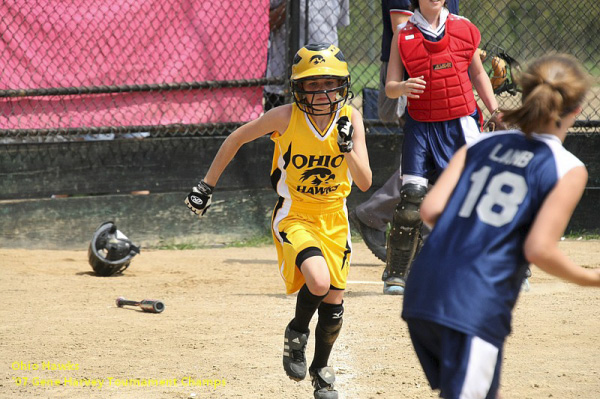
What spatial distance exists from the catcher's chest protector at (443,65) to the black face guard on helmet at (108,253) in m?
2.47

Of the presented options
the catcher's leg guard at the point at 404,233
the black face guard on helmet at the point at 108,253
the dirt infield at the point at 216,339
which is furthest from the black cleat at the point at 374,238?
the black face guard on helmet at the point at 108,253

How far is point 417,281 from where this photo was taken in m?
2.53

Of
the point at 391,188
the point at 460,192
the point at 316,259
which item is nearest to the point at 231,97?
the point at 391,188

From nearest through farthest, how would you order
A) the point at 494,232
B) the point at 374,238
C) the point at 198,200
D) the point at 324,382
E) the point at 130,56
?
1. the point at 494,232
2. the point at 324,382
3. the point at 198,200
4. the point at 374,238
5. the point at 130,56

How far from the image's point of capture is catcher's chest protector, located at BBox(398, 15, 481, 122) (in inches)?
209

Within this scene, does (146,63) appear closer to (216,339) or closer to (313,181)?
(216,339)

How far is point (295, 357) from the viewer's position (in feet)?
12.9

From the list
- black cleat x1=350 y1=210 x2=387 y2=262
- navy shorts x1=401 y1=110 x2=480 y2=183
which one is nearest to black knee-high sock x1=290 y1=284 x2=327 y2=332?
navy shorts x1=401 y1=110 x2=480 y2=183

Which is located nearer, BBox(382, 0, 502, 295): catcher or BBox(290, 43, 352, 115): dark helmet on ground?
BBox(290, 43, 352, 115): dark helmet on ground

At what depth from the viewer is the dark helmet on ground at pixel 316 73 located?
412 centimetres

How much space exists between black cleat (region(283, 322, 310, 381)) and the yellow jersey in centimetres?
66

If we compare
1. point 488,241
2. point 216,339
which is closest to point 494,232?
point 488,241

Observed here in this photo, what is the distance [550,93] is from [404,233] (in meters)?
3.10

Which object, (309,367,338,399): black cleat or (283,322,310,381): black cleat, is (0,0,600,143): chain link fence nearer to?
(283,322,310,381): black cleat
